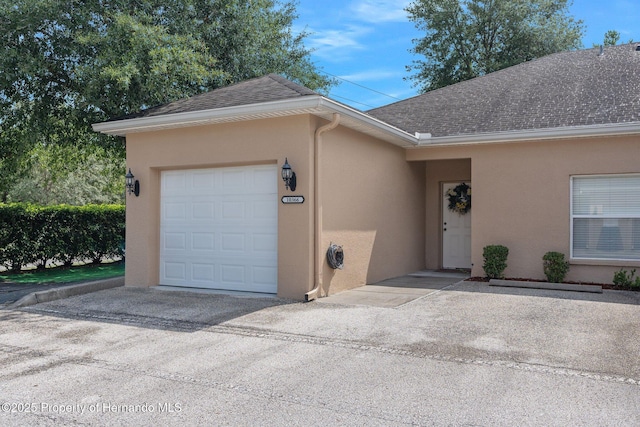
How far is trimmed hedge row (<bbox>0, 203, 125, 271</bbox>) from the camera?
12.4 meters

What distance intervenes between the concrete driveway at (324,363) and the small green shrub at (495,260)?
6.34 feet

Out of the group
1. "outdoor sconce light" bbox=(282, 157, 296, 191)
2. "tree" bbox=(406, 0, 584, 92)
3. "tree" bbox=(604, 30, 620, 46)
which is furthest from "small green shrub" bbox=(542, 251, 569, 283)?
"tree" bbox=(604, 30, 620, 46)

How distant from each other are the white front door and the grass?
7.65 m

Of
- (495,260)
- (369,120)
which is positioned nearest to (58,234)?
(369,120)

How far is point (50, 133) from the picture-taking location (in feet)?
39.1

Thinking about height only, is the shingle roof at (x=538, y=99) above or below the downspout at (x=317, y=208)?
above

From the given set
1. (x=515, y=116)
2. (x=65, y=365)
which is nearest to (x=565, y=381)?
(x=65, y=365)

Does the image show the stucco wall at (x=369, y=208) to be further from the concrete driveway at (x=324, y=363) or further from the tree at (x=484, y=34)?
the tree at (x=484, y=34)

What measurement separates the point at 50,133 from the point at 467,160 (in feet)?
31.0

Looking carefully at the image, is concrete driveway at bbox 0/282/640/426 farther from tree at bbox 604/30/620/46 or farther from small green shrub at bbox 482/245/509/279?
tree at bbox 604/30/620/46

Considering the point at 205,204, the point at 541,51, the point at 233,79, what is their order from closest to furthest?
the point at 205,204
the point at 233,79
the point at 541,51

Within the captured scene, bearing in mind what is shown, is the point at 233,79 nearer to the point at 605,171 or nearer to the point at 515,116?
the point at 515,116

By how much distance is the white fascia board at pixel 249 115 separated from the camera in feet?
24.6

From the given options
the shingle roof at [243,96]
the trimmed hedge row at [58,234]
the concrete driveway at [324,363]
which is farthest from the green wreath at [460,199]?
the trimmed hedge row at [58,234]
